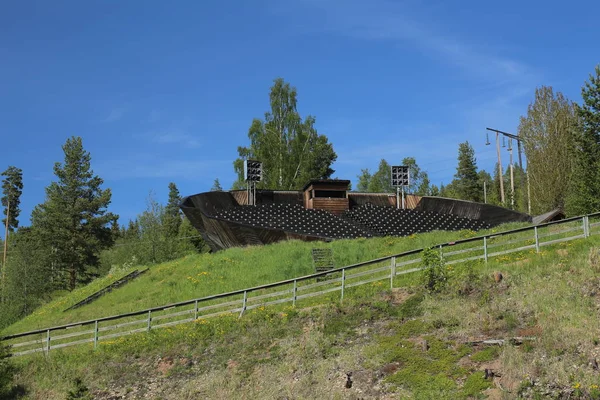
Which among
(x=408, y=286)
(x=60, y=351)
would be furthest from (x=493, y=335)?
(x=60, y=351)

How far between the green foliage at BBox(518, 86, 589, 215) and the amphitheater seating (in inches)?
396

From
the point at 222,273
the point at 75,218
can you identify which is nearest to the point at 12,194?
the point at 75,218

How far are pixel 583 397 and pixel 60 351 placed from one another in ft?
53.1

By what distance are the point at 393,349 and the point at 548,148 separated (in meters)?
39.0

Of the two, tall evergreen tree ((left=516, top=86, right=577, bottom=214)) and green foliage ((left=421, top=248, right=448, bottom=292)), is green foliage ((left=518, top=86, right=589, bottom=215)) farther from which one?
green foliage ((left=421, top=248, right=448, bottom=292))

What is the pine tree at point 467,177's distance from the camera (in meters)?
85.3

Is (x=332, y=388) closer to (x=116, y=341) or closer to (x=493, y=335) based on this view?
(x=493, y=335)

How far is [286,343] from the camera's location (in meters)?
17.3

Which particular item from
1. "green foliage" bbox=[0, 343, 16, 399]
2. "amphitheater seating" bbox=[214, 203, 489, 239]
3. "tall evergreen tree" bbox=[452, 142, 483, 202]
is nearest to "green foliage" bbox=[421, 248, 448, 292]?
"green foliage" bbox=[0, 343, 16, 399]

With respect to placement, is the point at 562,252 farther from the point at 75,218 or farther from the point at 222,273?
the point at 75,218

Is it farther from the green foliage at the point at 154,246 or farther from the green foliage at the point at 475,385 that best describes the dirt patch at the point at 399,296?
the green foliage at the point at 154,246

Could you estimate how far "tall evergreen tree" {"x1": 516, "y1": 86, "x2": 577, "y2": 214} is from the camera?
160ft

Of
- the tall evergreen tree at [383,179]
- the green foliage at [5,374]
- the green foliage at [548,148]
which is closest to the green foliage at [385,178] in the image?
the tall evergreen tree at [383,179]

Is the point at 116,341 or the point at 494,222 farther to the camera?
the point at 494,222
